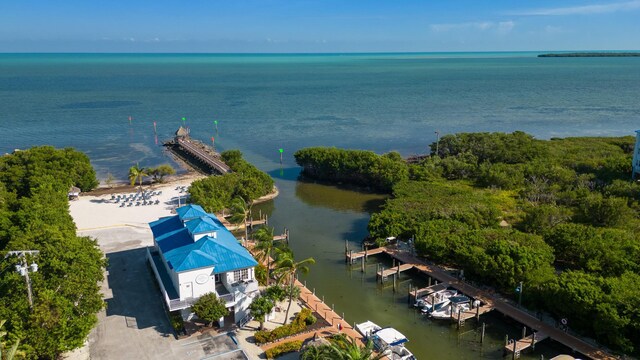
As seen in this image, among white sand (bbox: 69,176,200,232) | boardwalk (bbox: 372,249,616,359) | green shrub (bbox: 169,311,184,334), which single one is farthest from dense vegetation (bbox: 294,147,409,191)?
green shrub (bbox: 169,311,184,334)

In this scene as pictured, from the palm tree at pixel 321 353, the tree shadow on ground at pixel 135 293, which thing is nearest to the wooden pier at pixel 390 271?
the palm tree at pixel 321 353

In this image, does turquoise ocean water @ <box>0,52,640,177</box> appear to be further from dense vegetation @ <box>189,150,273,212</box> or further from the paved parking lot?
the paved parking lot

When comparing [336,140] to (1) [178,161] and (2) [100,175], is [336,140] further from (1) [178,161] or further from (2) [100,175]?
(2) [100,175]

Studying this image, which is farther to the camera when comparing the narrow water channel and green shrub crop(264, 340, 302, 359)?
the narrow water channel

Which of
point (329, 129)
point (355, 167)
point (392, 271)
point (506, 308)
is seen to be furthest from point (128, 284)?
point (329, 129)

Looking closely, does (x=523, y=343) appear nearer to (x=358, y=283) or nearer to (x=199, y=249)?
(x=358, y=283)

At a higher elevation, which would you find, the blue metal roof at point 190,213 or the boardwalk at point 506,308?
the blue metal roof at point 190,213

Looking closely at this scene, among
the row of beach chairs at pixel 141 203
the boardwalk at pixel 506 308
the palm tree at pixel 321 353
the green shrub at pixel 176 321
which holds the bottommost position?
the boardwalk at pixel 506 308

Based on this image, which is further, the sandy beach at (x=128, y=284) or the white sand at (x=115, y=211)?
the white sand at (x=115, y=211)

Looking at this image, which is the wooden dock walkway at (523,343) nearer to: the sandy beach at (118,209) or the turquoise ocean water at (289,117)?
the sandy beach at (118,209)
